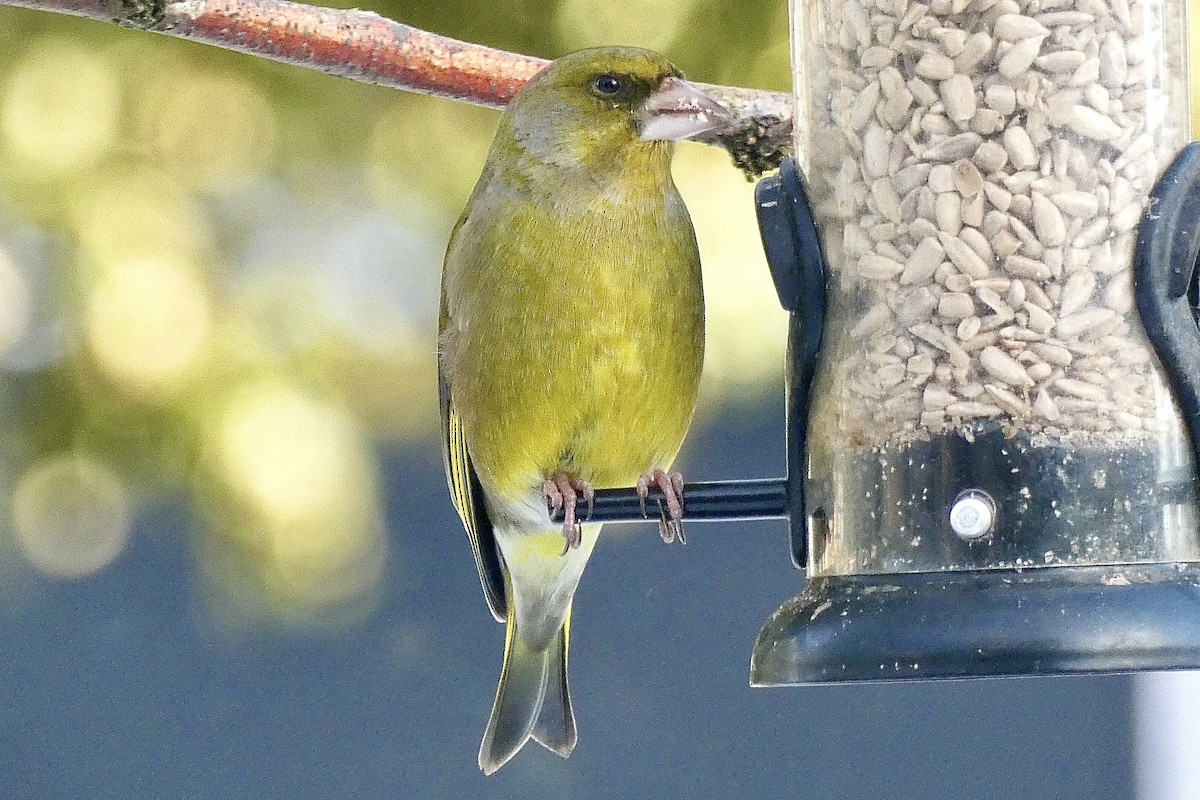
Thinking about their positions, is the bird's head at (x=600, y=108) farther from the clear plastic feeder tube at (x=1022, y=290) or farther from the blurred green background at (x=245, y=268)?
the blurred green background at (x=245, y=268)

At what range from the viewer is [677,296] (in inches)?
112

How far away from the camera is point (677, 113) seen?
2719 mm

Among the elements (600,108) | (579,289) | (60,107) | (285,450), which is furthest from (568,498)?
(60,107)

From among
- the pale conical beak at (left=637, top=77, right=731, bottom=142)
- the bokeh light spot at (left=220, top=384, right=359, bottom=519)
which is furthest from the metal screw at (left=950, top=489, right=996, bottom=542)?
the bokeh light spot at (left=220, top=384, right=359, bottom=519)

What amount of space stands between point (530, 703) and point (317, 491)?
0.80m

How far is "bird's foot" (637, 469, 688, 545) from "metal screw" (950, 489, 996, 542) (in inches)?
17.4

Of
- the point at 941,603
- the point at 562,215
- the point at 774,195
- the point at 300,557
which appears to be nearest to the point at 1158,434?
the point at 941,603

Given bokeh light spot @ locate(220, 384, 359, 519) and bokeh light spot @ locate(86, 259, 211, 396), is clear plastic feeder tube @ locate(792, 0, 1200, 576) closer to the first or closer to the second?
bokeh light spot @ locate(220, 384, 359, 519)

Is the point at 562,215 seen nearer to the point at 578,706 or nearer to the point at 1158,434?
the point at 1158,434

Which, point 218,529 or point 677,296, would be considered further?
point 218,529

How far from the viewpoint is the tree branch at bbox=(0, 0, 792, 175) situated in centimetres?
283

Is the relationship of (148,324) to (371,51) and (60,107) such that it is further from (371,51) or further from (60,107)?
(371,51)

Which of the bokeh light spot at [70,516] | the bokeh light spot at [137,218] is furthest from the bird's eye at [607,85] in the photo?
the bokeh light spot at [70,516]

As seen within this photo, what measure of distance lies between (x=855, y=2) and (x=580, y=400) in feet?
2.72
